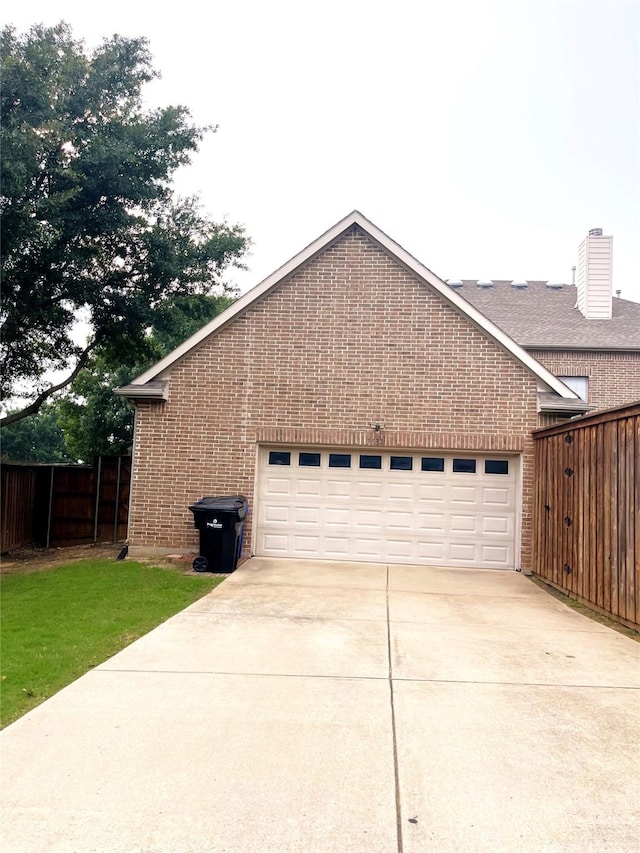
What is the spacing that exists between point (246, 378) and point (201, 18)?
6355 mm

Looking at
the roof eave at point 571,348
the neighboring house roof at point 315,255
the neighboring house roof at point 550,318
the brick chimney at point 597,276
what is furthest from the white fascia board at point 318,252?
the brick chimney at point 597,276

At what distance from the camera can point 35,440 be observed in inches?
2290

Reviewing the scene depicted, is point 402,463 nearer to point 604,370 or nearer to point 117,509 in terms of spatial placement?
point 117,509

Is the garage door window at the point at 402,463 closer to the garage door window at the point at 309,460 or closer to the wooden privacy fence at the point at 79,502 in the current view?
the garage door window at the point at 309,460

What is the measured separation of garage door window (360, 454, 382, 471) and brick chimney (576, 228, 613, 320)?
38.2 ft

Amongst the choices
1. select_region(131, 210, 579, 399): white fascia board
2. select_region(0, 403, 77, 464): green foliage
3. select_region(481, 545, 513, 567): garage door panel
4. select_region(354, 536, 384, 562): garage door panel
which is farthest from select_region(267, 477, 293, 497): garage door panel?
select_region(0, 403, 77, 464): green foliage

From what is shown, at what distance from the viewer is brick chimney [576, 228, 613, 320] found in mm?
18391

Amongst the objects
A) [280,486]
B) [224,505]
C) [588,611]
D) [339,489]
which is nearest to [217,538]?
[224,505]

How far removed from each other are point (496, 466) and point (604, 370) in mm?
8639

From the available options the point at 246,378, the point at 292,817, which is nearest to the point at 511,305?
the point at 246,378

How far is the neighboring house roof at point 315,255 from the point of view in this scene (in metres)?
10.5

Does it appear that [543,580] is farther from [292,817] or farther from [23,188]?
[23,188]

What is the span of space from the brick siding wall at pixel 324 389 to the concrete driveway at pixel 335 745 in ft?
15.3

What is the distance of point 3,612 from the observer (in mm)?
7086
